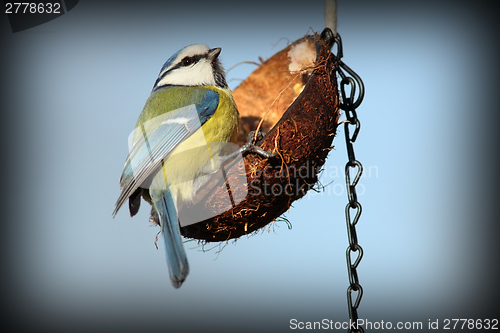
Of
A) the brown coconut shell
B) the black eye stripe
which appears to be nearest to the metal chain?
the brown coconut shell

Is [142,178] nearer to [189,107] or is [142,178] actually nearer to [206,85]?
[189,107]

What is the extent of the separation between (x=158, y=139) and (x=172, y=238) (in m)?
0.50

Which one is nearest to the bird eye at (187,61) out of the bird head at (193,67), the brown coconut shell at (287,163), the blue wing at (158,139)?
the bird head at (193,67)

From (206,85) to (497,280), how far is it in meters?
8.03

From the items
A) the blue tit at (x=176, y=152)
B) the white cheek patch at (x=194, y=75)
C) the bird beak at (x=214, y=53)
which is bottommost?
the blue tit at (x=176, y=152)

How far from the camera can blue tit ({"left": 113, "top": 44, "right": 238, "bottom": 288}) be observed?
1.86m

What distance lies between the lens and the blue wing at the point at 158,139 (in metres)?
1.88

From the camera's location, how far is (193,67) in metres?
2.41

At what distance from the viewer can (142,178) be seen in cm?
187

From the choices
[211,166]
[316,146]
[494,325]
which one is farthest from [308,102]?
[494,325]

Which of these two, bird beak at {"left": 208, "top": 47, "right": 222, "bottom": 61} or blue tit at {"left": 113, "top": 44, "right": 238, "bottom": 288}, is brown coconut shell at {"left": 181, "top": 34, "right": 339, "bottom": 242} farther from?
bird beak at {"left": 208, "top": 47, "right": 222, "bottom": 61}

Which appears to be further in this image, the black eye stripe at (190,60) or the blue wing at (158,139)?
the black eye stripe at (190,60)

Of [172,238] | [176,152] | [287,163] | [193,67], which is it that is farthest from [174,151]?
[193,67]

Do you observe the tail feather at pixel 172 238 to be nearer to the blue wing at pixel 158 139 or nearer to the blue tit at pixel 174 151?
the blue tit at pixel 174 151
